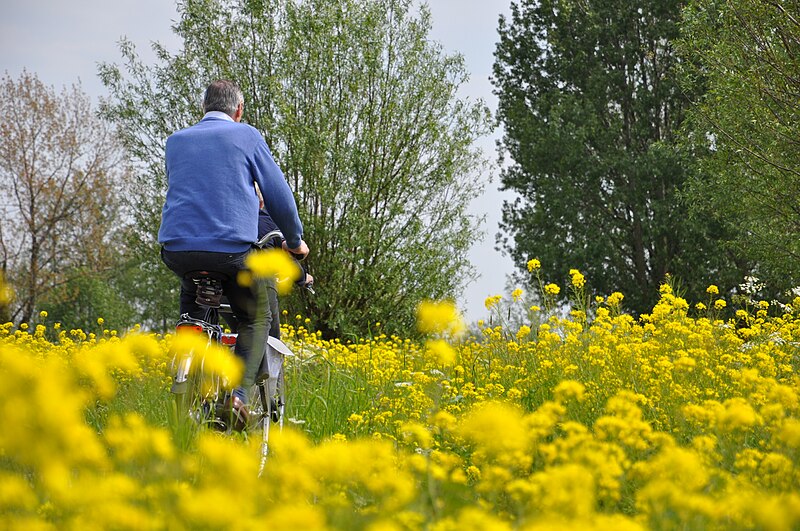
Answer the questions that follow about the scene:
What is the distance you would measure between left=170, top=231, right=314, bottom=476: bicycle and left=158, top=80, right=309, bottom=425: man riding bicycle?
0.06 m

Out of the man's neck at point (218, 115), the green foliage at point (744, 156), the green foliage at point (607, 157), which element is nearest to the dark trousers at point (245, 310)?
the man's neck at point (218, 115)

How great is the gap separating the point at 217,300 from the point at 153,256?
1138 centimetres

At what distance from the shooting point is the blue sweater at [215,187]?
3639mm

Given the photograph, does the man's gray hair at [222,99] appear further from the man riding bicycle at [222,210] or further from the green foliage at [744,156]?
the green foliage at [744,156]

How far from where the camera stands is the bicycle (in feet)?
11.6

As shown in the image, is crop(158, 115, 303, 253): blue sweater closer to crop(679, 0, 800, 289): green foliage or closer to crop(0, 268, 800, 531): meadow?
crop(0, 268, 800, 531): meadow

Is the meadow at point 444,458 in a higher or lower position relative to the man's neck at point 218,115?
lower

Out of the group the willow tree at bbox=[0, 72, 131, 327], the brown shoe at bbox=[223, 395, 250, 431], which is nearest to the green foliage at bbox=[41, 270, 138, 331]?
the willow tree at bbox=[0, 72, 131, 327]

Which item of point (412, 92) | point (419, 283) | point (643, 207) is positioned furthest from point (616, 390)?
point (643, 207)

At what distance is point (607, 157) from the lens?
746 inches

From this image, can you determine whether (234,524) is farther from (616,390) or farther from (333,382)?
(333,382)

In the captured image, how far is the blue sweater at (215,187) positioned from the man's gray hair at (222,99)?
0.15 m

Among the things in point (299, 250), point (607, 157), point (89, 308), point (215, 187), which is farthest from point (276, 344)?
point (89, 308)

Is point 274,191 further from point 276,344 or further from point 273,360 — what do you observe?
point 273,360
